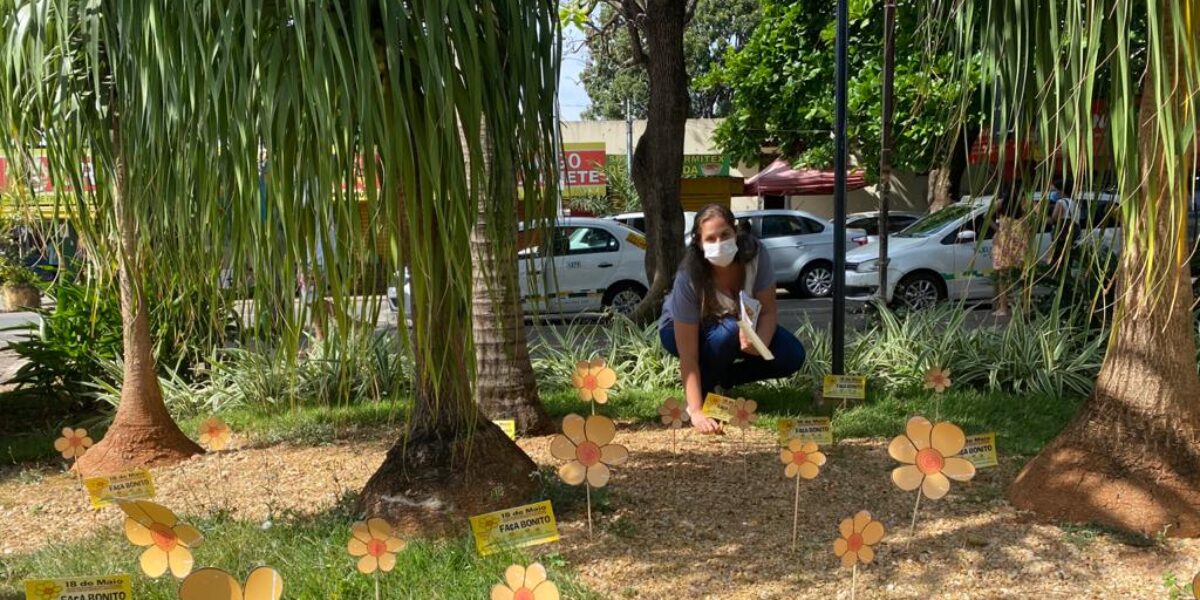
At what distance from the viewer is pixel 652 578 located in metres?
2.82

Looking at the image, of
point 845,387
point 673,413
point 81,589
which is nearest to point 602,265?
point 845,387

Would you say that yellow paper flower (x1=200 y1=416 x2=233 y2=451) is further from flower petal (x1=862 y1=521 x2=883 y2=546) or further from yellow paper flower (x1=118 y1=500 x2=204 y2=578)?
flower petal (x1=862 y1=521 x2=883 y2=546)

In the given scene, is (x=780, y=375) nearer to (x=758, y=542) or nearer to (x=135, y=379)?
(x=758, y=542)

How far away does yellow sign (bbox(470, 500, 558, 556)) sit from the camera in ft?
9.06

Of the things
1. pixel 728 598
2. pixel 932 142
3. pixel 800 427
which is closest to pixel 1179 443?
pixel 800 427

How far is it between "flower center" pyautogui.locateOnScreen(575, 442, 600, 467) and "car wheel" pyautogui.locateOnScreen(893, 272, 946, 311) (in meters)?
9.86

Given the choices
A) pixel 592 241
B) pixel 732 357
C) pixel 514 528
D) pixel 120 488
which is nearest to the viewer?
pixel 514 528

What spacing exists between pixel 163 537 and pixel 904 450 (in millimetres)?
1971

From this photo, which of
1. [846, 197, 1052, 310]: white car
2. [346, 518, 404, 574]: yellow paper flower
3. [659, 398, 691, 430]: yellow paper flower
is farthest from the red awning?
[346, 518, 404, 574]: yellow paper flower

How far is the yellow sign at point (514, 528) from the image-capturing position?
2762mm

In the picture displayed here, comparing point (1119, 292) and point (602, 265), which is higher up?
point (1119, 292)

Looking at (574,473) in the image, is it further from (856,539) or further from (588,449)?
(856,539)

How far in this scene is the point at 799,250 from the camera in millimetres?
14867

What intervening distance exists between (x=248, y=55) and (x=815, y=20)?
16045mm
